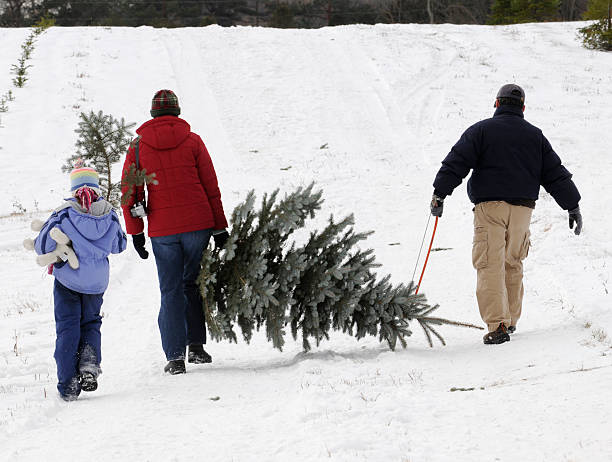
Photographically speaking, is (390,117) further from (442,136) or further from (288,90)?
(288,90)

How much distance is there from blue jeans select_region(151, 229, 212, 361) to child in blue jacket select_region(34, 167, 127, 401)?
46 cm

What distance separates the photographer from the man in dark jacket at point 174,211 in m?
5.13

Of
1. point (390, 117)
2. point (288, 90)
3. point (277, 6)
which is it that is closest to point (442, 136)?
point (390, 117)

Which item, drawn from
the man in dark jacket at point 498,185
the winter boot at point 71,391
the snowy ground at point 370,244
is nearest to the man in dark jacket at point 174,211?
the snowy ground at point 370,244

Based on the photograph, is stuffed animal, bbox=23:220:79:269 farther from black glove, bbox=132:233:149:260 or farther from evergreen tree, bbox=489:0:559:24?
evergreen tree, bbox=489:0:559:24

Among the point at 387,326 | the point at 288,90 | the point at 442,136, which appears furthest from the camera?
the point at 288,90

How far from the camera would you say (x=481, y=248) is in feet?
18.7

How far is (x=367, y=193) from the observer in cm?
1266

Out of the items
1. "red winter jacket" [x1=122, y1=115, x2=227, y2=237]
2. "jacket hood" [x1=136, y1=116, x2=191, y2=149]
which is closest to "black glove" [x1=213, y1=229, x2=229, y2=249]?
"red winter jacket" [x1=122, y1=115, x2=227, y2=237]

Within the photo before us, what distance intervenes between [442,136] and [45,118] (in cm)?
1142

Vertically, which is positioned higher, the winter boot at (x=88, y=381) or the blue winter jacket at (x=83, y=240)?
the blue winter jacket at (x=83, y=240)

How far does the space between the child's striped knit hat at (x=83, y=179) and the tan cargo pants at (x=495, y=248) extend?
3302mm

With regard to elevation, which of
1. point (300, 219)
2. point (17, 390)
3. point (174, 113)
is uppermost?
point (174, 113)

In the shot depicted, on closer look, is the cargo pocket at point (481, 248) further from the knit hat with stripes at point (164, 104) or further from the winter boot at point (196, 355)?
the knit hat with stripes at point (164, 104)
